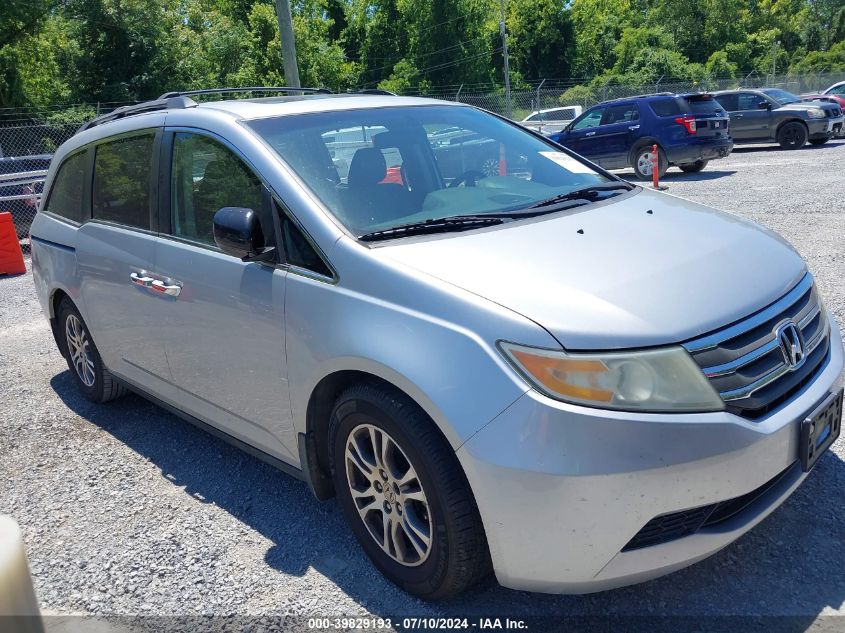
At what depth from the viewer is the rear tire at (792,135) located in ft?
60.8

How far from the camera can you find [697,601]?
267 centimetres

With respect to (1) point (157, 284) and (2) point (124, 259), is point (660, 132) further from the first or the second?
(1) point (157, 284)

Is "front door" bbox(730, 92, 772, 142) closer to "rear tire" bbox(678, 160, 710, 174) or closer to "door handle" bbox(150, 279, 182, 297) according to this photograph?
"rear tire" bbox(678, 160, 710, 174)

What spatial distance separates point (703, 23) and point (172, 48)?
44859mm

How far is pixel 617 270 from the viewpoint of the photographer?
8.52ft

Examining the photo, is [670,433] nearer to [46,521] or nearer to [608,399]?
[608,399]

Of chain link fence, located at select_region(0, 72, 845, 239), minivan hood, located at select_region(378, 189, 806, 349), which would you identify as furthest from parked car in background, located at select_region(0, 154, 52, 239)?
minivan hood, located at select_region(378, 189, 806, 349)

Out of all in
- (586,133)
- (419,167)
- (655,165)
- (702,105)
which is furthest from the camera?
(586,133)

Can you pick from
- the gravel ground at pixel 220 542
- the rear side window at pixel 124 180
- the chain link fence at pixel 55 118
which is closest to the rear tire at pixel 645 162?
the chain link fence at pixel 55 118

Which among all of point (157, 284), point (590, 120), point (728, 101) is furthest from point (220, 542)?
point (728, 101)

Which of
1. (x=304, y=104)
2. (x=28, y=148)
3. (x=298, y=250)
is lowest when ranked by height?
(x=298, y=250)

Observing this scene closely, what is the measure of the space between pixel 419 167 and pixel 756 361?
1.73m

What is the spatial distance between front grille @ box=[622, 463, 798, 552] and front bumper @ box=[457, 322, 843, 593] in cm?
2

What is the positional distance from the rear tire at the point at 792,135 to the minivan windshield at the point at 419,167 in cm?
1716
